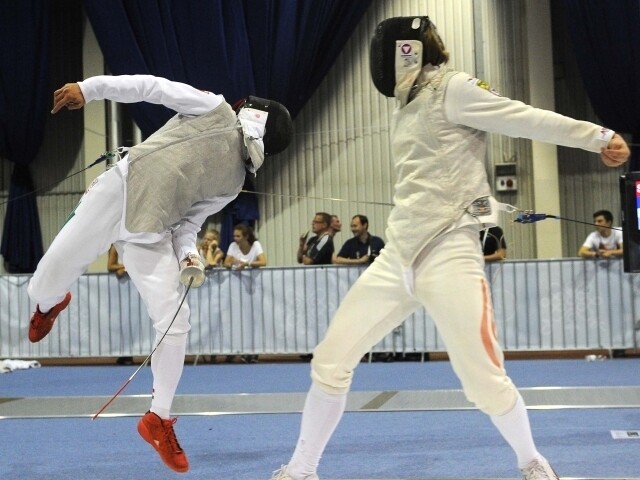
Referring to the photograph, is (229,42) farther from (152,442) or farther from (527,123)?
(527,123)

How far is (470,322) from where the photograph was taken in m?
2.29

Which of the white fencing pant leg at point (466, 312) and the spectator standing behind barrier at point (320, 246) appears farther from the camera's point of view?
the spectator standing behind barrier at point (320, 246)

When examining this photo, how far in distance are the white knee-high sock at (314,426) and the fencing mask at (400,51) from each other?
2.73 feet

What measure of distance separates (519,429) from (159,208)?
1.28 metres

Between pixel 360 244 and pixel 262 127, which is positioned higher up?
pixel 262 127

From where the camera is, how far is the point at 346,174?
30.1ft

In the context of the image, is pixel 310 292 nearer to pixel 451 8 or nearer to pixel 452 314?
pixel 451 8

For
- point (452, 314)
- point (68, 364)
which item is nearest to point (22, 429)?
point (452, 314)

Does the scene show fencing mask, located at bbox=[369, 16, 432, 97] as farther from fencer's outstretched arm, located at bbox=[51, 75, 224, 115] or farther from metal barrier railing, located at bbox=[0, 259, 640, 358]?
metal barrier railing, located at bbox=[0, 259, 640, 358]

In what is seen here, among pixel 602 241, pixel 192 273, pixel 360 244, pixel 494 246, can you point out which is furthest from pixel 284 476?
pixel 602 241

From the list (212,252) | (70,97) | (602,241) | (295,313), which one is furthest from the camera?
(212,252)

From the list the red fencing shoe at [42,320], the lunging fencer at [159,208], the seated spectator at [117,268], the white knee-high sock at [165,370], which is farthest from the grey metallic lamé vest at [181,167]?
the seated spectator at [117,268]

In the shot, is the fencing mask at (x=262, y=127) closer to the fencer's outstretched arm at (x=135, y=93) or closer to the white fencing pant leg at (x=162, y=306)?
the fencer's outstretched arm at (x=135, y=93)

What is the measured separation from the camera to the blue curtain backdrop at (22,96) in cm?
931
